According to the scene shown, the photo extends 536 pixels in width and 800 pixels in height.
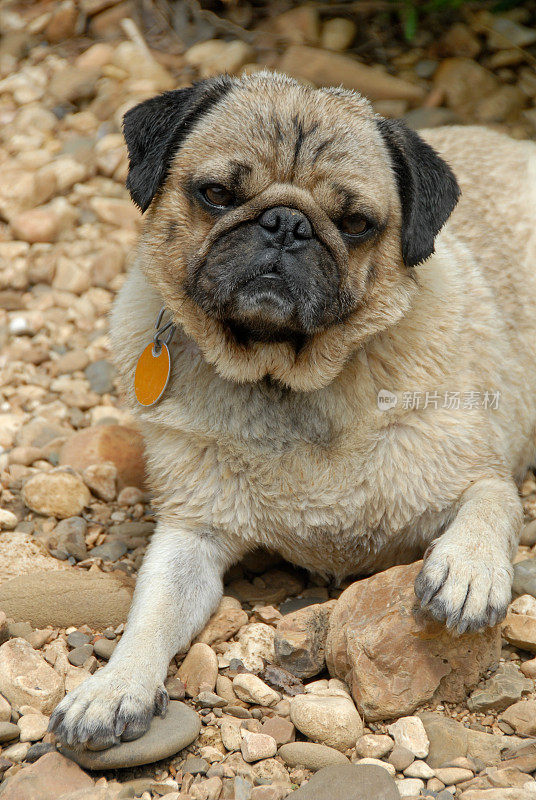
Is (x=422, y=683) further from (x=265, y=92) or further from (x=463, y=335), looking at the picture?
(x=265, y=92)

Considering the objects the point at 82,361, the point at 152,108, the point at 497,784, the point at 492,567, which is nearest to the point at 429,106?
the point at 82,361

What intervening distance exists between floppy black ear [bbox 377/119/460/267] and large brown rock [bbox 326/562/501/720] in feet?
4.80

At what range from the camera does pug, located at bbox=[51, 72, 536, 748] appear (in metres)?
3.71

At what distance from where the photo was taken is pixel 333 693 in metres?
3.59

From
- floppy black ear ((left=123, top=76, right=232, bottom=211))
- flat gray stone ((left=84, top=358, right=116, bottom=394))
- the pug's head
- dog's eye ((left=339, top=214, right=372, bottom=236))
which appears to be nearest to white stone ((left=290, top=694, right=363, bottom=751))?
the pug's head

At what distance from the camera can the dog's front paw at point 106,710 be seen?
3250 millimetres

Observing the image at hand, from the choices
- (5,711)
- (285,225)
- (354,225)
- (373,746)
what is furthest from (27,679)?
(354,225)

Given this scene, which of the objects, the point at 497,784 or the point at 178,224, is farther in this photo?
the point at 178,224

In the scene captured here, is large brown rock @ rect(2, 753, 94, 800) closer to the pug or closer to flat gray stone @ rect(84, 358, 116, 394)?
the pug

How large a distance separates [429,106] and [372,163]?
430 centimetres

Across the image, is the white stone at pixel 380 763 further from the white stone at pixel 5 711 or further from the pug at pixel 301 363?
the white stone at pixel 5 711

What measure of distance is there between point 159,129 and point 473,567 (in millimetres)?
2368

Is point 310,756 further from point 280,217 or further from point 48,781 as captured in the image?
point 280,217

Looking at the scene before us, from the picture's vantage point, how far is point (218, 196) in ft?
12.6
